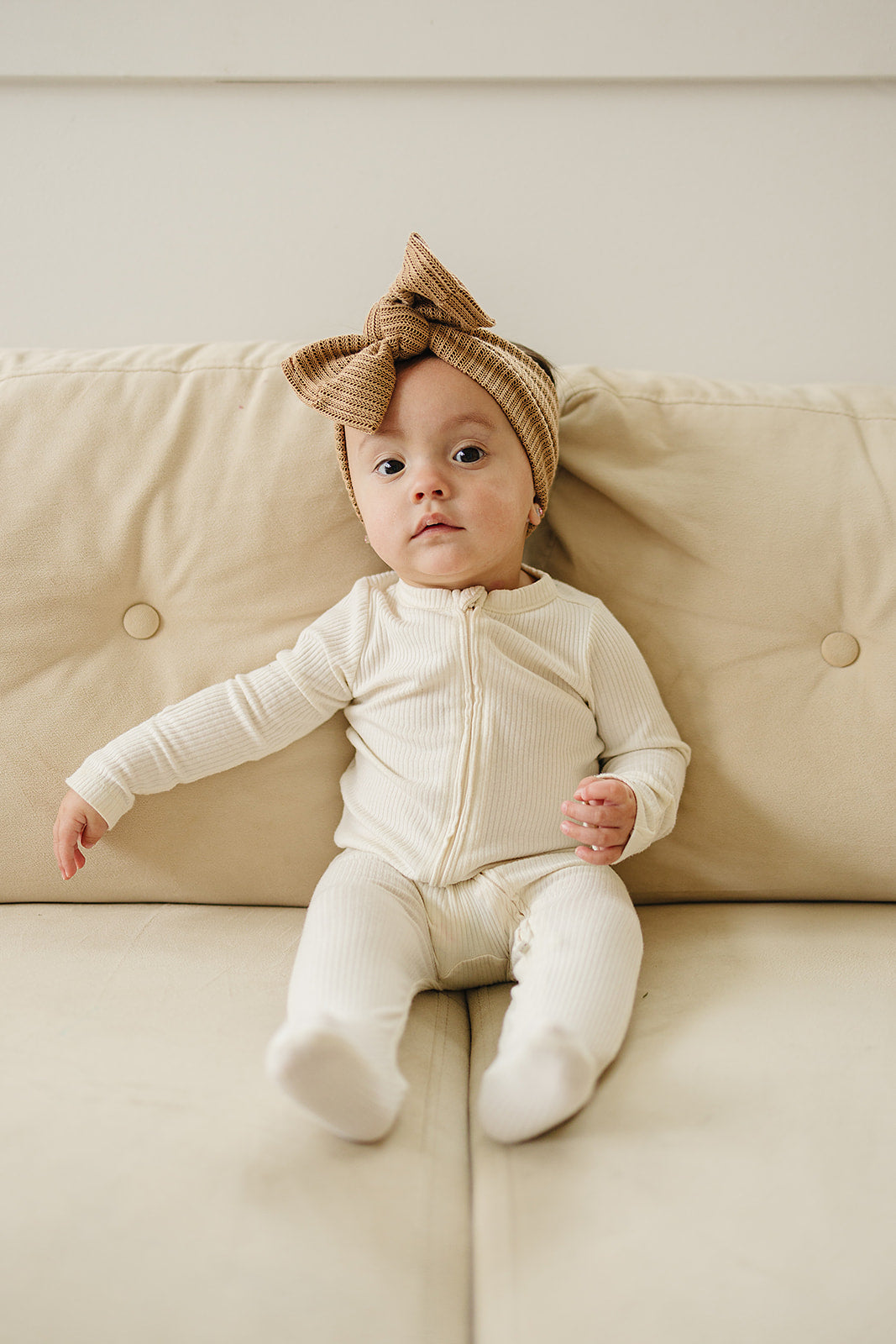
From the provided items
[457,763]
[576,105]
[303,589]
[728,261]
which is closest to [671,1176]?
[457,763]

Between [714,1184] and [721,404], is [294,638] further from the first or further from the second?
[714,1184]

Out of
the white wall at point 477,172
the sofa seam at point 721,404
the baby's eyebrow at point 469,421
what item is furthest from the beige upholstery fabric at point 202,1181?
the white wall at point 477,172

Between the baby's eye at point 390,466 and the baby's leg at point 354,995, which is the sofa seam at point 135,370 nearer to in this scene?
the baby's eye at point 390,466

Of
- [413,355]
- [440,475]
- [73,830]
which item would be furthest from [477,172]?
[73,830]

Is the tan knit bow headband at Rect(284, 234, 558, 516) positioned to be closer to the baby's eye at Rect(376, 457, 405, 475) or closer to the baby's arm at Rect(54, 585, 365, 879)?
the baby's eye at Rect(376, 457, 405, 475)

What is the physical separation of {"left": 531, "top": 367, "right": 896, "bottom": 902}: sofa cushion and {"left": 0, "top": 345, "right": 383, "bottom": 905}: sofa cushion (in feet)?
1.12

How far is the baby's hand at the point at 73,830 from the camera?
999 mm

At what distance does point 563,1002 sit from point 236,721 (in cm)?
46

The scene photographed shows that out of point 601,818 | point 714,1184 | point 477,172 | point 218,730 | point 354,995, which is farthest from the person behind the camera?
point 477,172

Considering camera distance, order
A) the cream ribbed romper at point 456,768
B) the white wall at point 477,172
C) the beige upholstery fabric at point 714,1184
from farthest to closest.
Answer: the white wall at point 477,172
the cream ribbed romper at point 456,768
the beige upholstery fabric at point 714,1184

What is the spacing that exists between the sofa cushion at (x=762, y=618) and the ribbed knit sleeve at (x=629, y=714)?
0.05 meters

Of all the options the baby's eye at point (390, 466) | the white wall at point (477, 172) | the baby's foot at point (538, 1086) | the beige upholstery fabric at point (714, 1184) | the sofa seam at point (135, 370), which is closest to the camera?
the beige upholstery fabric at point (714, 1184)

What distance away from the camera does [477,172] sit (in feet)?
4.20

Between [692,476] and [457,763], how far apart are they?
436mm
